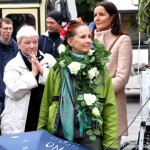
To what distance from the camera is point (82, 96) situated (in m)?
5.21

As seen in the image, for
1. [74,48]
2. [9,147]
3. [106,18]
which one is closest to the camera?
[9,147]

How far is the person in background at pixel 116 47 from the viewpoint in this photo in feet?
21.1

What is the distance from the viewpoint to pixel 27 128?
240 inches

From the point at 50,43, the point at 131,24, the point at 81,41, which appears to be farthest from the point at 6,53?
the point at 131,24

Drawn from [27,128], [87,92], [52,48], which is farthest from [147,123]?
[52,48]

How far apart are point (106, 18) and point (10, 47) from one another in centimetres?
162

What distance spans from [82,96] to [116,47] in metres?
1.39

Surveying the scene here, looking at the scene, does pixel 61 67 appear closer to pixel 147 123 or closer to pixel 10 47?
pixel 147 123

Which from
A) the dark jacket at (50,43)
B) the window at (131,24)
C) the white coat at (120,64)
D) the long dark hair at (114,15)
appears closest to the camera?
the white coat at (120,64)

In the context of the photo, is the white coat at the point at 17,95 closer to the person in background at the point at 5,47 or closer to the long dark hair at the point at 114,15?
the long dark hair at the point at 114,15

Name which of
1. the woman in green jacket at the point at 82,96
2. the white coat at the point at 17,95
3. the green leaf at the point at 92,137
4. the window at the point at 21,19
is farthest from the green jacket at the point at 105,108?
the window at the point at 21,19

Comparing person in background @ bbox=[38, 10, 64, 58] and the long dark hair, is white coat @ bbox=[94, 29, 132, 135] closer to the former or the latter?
the long dark hair

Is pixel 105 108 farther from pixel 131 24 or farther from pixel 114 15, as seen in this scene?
pixel 131 24

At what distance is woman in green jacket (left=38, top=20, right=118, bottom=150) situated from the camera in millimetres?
5211
